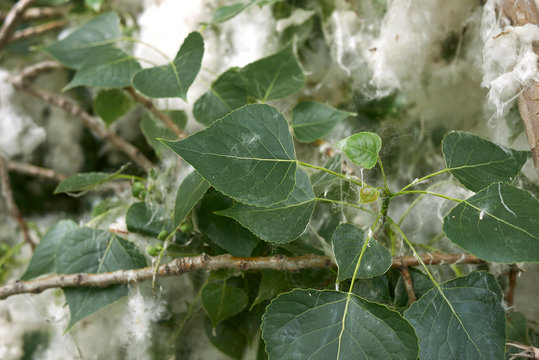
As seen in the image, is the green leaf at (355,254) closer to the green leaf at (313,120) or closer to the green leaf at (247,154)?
the green leaf at (247,154)

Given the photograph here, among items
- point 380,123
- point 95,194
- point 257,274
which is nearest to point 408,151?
point 380,123

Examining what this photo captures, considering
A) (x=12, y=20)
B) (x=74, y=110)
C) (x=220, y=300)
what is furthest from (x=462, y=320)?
(x=12, y=20)

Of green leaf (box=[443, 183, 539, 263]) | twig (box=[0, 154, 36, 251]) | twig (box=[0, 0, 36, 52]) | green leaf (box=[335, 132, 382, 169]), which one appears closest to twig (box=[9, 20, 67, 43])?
twig (box=[0, 0, 36, 52])

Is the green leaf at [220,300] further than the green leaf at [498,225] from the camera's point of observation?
Yes

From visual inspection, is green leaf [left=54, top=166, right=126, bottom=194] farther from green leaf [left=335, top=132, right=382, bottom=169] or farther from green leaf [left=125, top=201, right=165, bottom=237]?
green leaf [left=335, top=132, right=382, bottom=169]

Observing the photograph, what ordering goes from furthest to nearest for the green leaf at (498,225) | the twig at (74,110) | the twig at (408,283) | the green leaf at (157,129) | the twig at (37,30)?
the twig at (37,30) → the twig at (74,110) → the green leaf at (157,129) → the twig at (408,283) → the green leaf at (498,225)

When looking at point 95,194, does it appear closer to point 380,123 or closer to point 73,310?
point 73,310

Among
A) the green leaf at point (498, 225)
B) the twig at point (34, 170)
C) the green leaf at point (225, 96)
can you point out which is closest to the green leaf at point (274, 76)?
the green leaf at point (225, 96)
